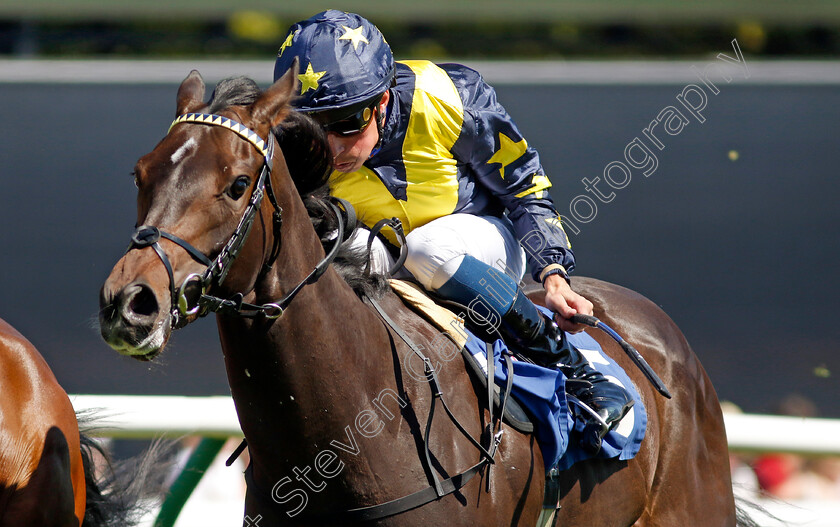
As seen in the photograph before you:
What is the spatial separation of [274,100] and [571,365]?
1175mm

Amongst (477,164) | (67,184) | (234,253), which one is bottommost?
(67,184)

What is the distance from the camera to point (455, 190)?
95.7 inches

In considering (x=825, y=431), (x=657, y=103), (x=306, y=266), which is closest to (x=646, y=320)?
(x=825, y=431)

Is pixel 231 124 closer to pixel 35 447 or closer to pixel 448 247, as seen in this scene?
pixel 448 247

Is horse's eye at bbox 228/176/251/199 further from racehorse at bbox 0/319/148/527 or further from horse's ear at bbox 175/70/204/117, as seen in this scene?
racehorse at bbox 0/319/148/527

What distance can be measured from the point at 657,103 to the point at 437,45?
6.04ft

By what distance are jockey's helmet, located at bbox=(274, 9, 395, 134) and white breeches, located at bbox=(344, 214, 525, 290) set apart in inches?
12.0

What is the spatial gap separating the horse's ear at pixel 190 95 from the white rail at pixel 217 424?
1783 millimetres

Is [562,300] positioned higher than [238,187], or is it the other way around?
[562,300]

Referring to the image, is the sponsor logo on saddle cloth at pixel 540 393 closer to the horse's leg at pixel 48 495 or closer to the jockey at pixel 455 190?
the jockey at pixel 455 190

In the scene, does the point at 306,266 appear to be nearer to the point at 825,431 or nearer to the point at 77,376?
the point at 825,431

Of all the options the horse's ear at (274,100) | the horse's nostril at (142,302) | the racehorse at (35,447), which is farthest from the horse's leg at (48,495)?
the horse's ear at (274,100)

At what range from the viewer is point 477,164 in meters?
2.46

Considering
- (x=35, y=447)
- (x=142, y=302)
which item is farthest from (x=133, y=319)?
(x=35, y=447)
